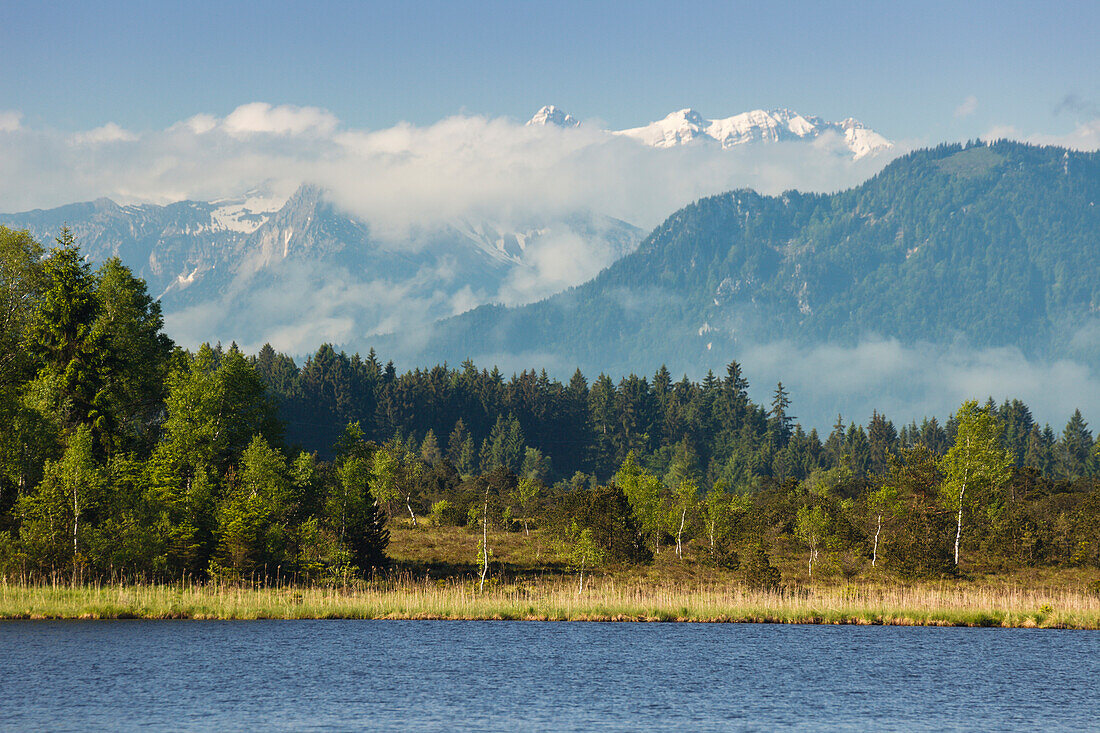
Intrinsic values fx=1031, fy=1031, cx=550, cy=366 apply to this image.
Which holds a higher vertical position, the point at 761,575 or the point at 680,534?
the point at 680,534

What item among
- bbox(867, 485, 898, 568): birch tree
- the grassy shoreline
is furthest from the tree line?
the grassy shoreline

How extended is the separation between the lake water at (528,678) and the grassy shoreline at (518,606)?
1.47 m

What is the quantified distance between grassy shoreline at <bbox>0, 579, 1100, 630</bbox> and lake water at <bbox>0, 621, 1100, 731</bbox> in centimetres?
147

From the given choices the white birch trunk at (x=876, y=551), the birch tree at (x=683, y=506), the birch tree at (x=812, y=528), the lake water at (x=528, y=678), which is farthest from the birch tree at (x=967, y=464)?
the lake water at (x=528, y=678)

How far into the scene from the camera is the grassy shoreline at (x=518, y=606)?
2251 inches

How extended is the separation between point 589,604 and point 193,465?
2874 cm

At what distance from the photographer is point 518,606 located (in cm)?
6369

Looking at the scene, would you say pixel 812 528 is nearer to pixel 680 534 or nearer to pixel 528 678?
pixel 680 534

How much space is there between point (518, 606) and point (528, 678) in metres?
18.8

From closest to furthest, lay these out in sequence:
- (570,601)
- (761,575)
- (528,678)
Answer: (528,678) < (570,601) < (761,575)

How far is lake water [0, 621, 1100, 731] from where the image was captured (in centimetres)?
3753

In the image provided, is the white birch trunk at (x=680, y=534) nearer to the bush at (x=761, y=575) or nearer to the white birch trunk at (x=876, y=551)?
the bush at (x=761, y=575)

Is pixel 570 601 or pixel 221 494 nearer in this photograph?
pixel 570 601

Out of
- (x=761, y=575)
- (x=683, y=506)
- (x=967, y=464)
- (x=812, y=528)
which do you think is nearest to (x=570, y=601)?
(x=761, y=575)
